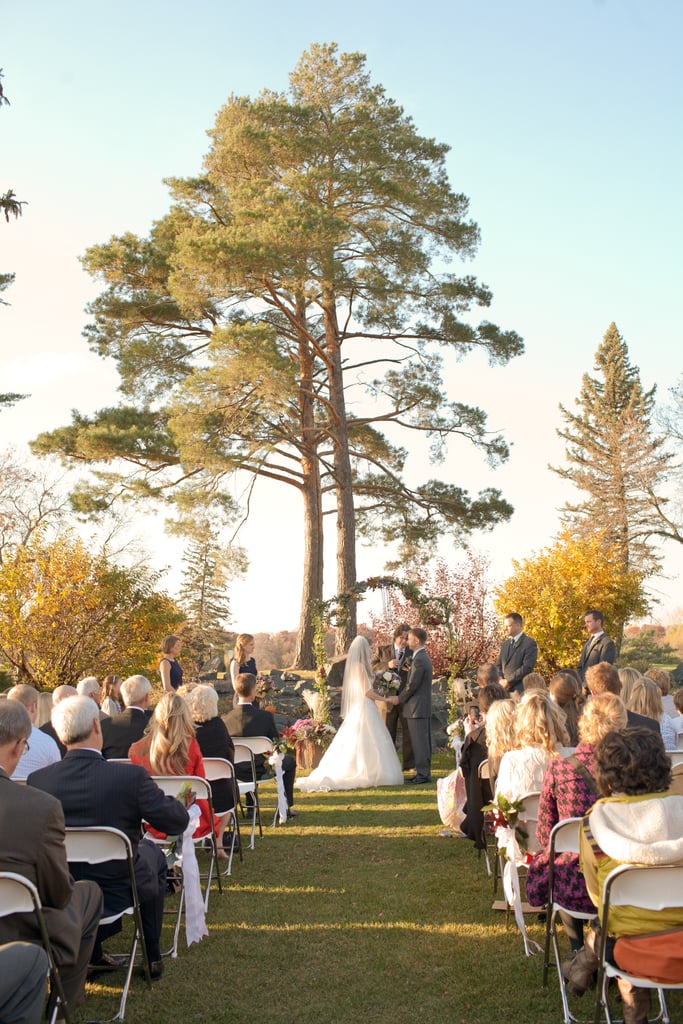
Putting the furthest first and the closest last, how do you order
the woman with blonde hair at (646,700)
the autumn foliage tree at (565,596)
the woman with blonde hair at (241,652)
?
the autumn foliage tree at (565,596), the woman with blonde hair at (241,652), the woman with blonde hair at (646,700)

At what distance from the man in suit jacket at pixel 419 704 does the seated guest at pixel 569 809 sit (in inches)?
260

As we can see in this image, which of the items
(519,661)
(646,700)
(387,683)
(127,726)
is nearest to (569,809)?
(646,700)

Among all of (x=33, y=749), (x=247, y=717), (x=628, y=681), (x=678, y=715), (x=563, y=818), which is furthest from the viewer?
(x=247, y=717)

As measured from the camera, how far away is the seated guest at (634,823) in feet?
10.9

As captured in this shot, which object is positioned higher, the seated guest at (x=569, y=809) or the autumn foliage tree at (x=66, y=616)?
the autumn foliage tree at (x=66, y=616)

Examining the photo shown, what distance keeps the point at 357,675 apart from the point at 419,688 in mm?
862

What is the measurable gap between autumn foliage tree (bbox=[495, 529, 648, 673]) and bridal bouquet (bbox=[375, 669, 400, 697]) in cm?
809

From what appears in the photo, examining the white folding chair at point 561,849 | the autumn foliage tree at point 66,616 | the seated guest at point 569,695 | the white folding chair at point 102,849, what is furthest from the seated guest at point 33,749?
the autumn foliage tree at point 66,616

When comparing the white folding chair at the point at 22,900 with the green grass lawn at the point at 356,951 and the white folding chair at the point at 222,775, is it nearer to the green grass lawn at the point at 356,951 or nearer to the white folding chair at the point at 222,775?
the green grass lawn at the point at 356,951

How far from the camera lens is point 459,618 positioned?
1875 centimetres

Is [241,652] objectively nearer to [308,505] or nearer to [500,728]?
[500,728]

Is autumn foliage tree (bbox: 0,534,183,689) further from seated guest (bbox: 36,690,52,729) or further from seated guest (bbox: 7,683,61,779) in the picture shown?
seated guest (bbox: 7,683,61,779)

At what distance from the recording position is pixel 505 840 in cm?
498

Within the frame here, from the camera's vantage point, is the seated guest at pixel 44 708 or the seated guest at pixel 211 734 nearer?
the seated guest at pixel 211 734
